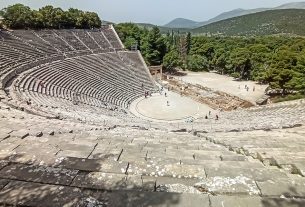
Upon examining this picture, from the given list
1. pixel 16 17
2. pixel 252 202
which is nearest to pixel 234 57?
pixel 16 17

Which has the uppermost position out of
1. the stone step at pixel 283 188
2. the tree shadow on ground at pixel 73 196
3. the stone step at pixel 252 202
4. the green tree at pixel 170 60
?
the tree shadow on ground at pixel 73 196

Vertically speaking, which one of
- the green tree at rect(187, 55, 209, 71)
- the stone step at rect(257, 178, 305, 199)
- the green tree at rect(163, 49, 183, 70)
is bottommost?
the green tree at rect(187, 55, 209, 71)

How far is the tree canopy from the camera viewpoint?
132 feet

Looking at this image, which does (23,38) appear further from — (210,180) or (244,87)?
(210,180)

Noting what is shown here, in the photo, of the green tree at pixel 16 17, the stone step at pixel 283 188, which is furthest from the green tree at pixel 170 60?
the stone step at pixel 283 188

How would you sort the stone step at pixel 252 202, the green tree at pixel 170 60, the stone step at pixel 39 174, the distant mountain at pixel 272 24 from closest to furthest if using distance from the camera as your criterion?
the stone step at pixel 252 202 → the stone step at pixel 39 174 → the green tree at pixel 170 60 → the distant mountain at pixel 272 24

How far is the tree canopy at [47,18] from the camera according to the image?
40.1 metres

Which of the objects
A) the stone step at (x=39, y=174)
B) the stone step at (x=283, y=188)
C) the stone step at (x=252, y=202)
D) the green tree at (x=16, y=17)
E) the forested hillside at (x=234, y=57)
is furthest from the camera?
the green tree at (x=16, y=17)

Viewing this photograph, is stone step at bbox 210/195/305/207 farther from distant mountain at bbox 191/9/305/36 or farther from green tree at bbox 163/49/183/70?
distant mountain at bbox 191/9/305/36

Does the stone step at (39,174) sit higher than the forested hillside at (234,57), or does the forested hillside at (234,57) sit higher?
the stone step at (39,174)

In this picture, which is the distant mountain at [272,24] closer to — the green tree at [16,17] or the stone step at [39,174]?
the green tree at [16,17]

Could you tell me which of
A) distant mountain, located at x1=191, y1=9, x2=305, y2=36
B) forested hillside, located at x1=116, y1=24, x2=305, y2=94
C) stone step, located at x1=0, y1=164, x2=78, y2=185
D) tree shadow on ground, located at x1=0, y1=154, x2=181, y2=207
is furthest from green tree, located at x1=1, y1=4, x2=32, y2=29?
distant mountain, located at x1=191, y1=9, x2=305, y2=36

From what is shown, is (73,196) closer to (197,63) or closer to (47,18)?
(47,18)

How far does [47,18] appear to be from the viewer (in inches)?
1741
